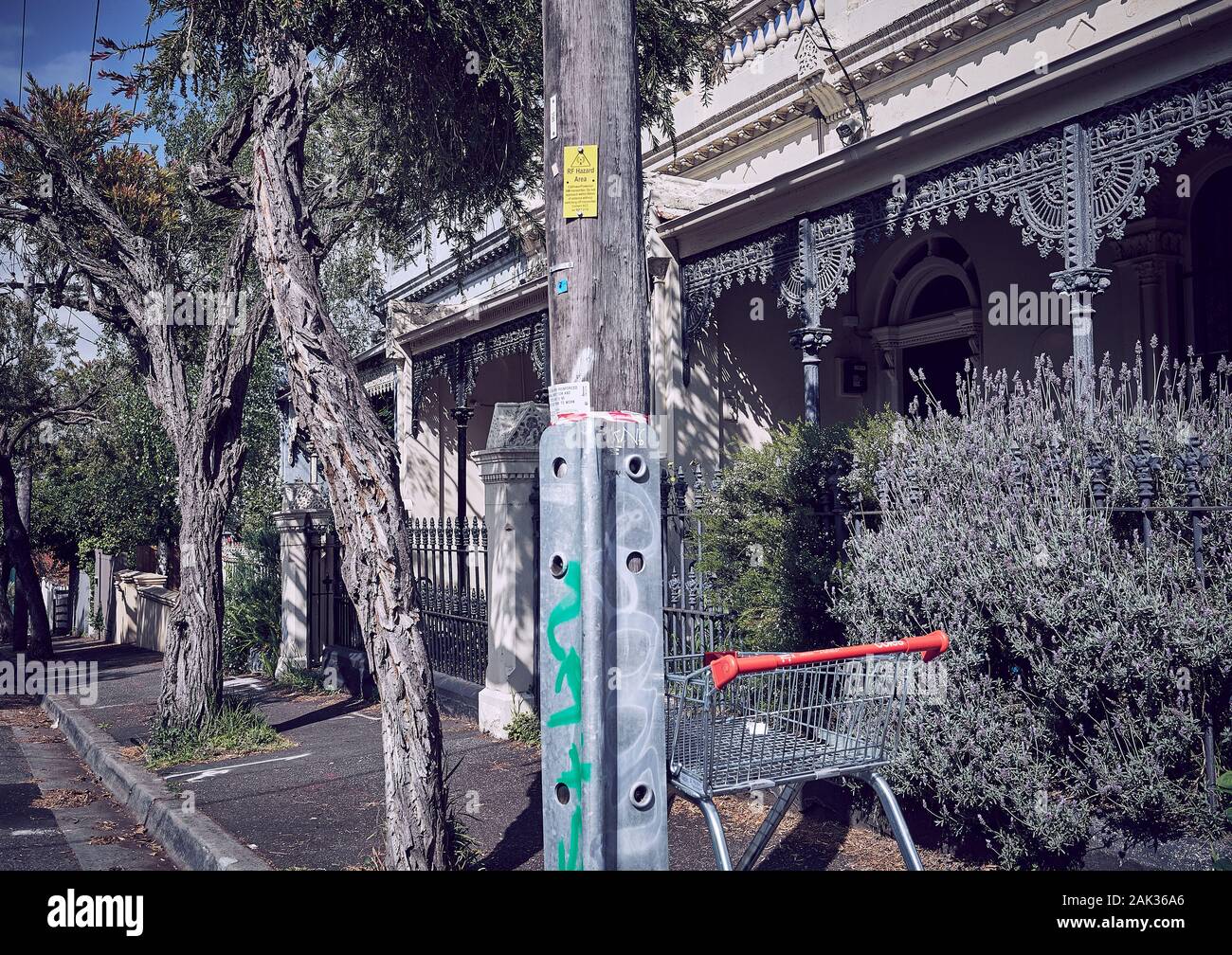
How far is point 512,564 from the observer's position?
27.3 feet

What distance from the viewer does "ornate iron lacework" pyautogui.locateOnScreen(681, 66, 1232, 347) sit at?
684 centimetres

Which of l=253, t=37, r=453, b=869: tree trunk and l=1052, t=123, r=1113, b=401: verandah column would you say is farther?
l=1052, t=123, r=1113, b=401: verandah column

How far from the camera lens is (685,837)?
5.56m

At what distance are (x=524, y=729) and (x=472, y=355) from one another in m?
8.26

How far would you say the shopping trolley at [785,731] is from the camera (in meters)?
3.49

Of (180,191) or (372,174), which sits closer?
(372,174)

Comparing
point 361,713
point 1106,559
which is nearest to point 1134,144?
point 1106,559

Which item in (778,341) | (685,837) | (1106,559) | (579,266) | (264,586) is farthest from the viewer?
(264,586)

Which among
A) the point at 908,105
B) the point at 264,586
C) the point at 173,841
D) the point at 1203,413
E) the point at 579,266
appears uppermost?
the point at 908,105

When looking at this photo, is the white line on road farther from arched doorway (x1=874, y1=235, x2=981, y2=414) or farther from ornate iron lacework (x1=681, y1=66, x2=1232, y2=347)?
arched doorway (x1=874, y1=235, x2=981, y2=414)

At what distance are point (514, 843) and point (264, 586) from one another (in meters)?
9.14

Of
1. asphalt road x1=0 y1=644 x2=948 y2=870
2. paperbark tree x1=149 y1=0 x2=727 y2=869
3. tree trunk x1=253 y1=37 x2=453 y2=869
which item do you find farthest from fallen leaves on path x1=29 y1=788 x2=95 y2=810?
paperbark tree x1=149 y1=0 x2=727 y2=869

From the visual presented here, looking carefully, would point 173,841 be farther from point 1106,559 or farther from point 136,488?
point 136,488

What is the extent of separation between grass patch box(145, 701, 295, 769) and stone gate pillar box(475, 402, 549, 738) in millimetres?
1770
